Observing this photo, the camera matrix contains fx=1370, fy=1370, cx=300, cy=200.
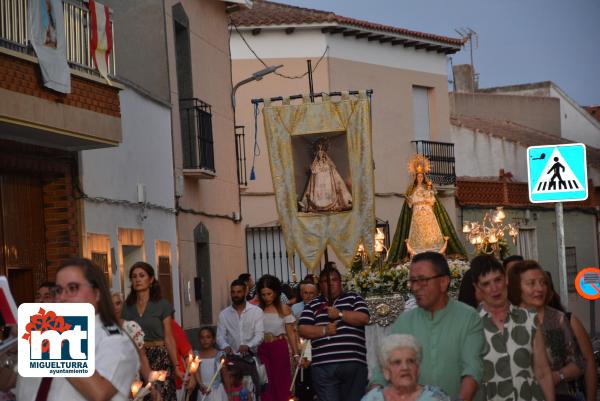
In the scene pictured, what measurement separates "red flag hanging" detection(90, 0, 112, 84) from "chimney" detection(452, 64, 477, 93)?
37557 millimetres

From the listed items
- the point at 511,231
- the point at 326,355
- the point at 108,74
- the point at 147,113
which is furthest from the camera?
the point at 511,231

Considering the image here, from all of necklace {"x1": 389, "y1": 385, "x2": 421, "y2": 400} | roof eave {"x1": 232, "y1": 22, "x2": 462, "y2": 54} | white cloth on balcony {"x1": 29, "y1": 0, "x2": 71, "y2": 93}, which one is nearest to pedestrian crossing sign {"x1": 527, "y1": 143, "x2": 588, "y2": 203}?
white cloth on balcony {"x1": 29, "y1": 0, "x2": 71, "y2": 93}

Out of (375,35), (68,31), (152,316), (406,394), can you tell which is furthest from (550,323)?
(375,35)

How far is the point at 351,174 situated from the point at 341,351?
20.5ft

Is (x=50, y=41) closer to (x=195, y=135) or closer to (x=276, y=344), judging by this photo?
(x=276, y=344)

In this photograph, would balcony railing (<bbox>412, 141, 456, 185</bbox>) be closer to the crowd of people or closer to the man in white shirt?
the crowd of people

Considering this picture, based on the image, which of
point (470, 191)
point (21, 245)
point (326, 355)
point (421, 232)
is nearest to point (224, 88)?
point (421, 232)

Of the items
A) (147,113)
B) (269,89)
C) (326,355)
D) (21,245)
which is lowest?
(326,355)

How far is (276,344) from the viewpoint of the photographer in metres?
16.9

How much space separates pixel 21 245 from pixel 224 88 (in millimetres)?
10734

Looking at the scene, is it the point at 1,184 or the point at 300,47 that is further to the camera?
the point at 300,47

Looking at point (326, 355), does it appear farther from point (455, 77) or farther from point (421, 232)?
point (455, 77)

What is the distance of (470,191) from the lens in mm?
40406

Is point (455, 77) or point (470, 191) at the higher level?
point (455, 77)
